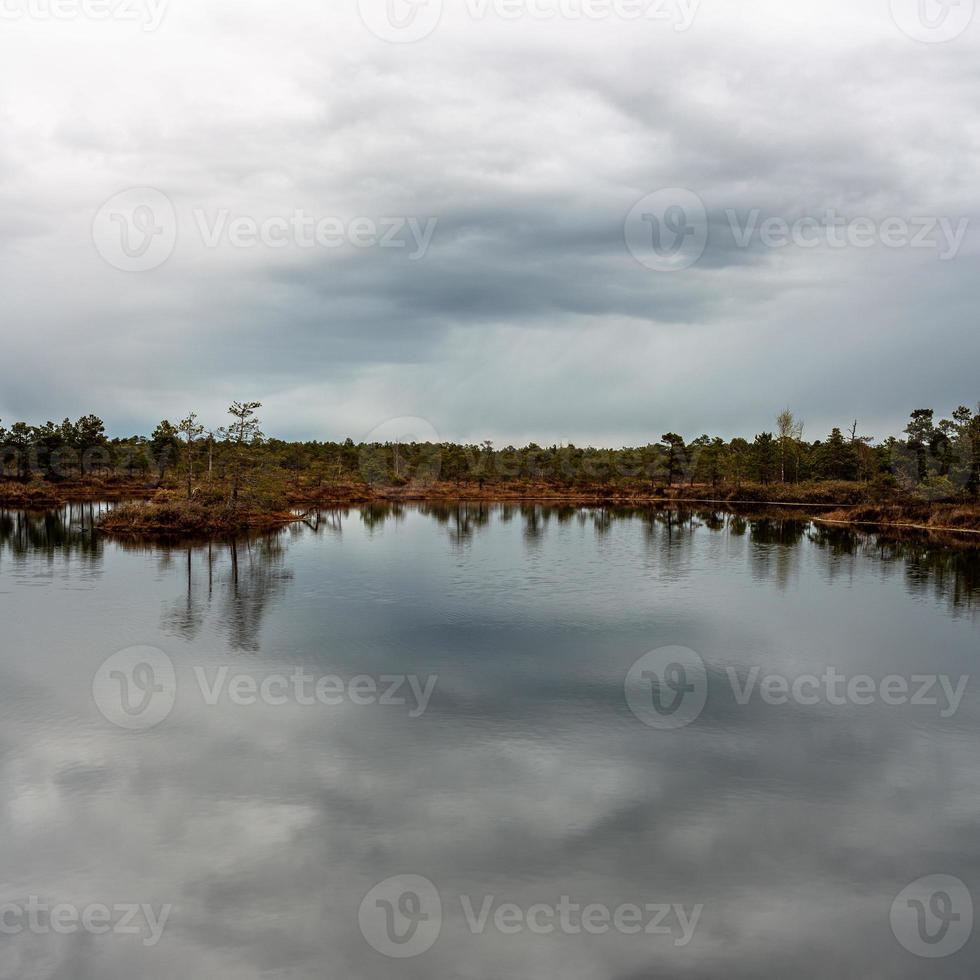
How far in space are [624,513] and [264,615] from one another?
8201cm

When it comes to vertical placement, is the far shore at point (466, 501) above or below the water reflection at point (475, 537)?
above

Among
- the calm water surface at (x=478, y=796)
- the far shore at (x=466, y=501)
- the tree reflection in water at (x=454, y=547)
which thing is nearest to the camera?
the calm water surface at (x=478, y=796)

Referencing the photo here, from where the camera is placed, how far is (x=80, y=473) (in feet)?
444

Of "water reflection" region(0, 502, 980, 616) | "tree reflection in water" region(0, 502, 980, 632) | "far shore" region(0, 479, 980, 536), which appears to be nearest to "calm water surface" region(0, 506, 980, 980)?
"tree reflection in water" region(0, 502, 980, 632)

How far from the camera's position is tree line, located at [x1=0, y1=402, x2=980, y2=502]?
3238 inches

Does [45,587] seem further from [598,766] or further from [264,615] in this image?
[598,766]

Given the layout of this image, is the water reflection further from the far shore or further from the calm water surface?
the calm water surface

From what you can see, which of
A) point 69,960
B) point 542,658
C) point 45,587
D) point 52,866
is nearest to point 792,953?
point 69,960

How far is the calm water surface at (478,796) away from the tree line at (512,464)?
48.7 meters

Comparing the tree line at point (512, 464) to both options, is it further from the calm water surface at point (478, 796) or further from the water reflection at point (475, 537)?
the calm water surface at point (478, 796)

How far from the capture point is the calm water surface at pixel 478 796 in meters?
11.6

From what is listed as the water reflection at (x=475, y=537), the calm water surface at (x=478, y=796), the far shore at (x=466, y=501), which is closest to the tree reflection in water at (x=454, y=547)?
the water reflection at (x=475, y=537)

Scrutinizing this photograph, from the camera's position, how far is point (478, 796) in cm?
1602

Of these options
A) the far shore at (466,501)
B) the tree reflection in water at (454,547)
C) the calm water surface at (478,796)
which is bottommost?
the calm water surface at (478,796)
